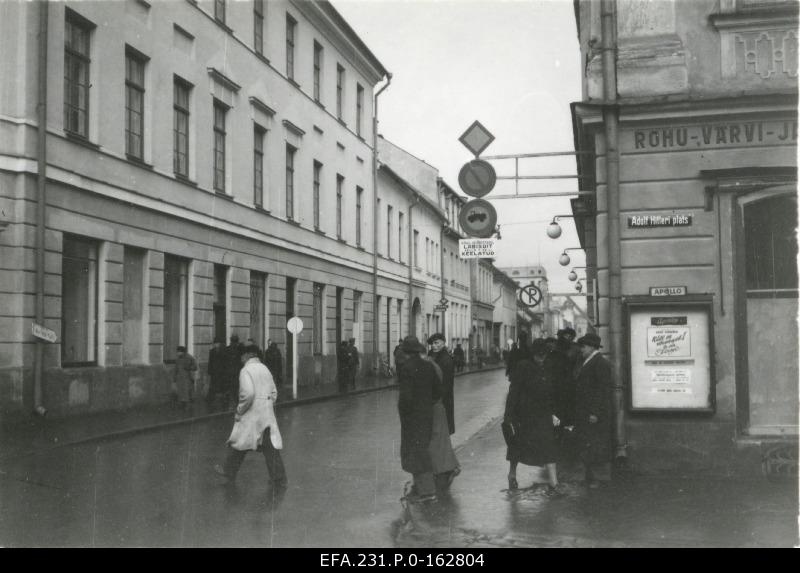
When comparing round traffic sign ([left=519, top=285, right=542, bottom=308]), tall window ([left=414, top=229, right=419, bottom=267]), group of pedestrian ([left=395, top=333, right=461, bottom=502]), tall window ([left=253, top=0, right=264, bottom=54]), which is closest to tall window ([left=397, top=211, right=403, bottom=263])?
tall window ([left=414, top=229, right=419, bottom=267])

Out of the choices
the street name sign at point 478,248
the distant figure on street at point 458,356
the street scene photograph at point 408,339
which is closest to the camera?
the street scene photograph at point 408,339

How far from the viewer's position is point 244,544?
680cm

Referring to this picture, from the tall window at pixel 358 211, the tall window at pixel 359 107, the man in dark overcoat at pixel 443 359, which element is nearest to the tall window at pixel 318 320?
the tall window at pixel 358 211

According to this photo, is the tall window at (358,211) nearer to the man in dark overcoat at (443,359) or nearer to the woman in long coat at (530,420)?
the man in dark overcoat at (443,359)

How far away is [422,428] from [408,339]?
927mm

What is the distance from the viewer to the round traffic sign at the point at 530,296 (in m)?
17.0

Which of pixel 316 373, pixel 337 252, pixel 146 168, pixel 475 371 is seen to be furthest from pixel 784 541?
pixel 475 371

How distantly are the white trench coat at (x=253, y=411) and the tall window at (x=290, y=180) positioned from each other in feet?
61.9

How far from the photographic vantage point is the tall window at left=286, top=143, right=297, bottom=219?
2855 centimetres

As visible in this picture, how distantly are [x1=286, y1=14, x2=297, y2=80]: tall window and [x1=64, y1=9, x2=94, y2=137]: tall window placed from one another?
36.7ft

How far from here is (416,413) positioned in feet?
29.2

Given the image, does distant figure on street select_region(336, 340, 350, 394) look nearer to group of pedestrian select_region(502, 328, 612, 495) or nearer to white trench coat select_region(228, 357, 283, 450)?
white trench coat select_region(228, 357, 283, 450)

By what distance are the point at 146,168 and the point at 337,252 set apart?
13973mm
